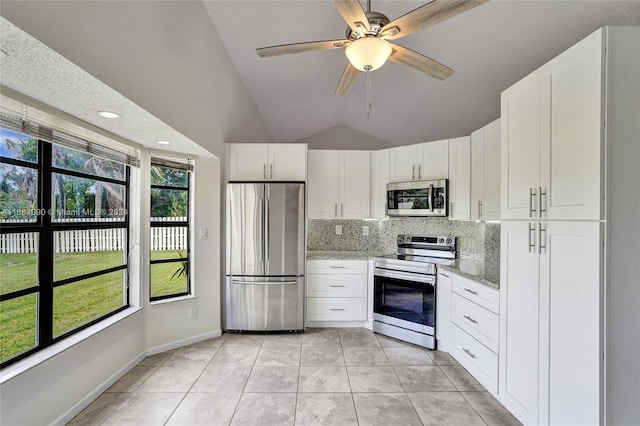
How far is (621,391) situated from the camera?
1385mm

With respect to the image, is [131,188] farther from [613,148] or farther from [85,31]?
[613,148]

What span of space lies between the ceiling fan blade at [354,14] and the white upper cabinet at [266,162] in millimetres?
1875

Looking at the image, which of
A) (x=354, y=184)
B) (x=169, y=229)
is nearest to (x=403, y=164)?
(x=354, y=184)

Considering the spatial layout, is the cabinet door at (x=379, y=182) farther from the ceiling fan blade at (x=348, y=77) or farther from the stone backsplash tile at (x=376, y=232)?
the ceiling fan blade at (x=348, y=77)

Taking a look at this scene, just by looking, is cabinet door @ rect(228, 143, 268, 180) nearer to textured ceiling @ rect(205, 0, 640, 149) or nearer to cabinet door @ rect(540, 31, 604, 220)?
textured ceiling @ rect(205, 0, 640, 149)

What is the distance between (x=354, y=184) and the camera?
3889 mm

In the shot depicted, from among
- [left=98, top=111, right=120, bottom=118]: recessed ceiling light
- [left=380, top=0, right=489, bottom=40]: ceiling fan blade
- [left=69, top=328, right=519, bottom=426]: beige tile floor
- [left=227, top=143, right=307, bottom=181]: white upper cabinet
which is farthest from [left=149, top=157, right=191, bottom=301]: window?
[left=380, top=0, right=489, bottom=40]: ceiling fan blade

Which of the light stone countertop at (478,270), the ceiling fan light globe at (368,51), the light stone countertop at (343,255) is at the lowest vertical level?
the light stone countertop at (343,255)

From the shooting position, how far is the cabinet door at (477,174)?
2.88m

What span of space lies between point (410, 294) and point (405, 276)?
0.20m

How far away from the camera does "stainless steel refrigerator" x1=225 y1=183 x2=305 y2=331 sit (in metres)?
3.30

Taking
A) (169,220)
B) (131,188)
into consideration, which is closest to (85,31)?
(131,188)

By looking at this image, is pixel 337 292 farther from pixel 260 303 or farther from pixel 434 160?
pixel 434 160

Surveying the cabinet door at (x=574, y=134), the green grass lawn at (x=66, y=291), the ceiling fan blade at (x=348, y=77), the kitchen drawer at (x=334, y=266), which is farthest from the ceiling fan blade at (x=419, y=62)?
the green grass lawn at (x=66, y=291)
